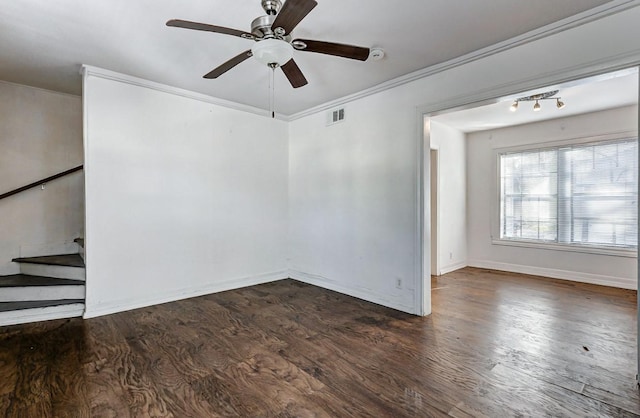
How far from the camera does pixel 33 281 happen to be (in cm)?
343

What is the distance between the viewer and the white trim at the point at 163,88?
3.30 meters

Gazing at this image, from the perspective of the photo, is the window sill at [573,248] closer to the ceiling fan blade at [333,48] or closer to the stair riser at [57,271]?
the ceiling fan blade at [333,48]

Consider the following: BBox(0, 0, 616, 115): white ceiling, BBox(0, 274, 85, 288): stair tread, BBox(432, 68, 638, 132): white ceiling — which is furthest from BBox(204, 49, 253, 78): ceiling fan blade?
BBox(0, 274, 85, 288): stair tread

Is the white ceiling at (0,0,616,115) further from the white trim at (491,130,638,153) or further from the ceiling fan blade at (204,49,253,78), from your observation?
the white trim at (491,130,638,153)

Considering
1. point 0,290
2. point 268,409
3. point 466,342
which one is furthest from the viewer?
point 0,290

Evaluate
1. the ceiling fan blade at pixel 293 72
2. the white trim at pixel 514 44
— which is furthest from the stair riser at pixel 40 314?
the white trim at pixel 514 44

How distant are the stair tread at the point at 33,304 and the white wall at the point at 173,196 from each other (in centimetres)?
26

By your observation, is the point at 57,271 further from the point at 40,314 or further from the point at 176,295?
the point at 176,295

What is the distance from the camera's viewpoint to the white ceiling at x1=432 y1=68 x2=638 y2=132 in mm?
3701

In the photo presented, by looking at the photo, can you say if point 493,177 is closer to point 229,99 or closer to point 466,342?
point 466,342

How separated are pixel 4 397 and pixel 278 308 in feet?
7.41

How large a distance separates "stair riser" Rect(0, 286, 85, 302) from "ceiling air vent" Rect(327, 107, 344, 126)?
3670mm

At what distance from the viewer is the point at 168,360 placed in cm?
245

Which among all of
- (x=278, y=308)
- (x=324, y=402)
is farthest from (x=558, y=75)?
(x=278, y=308)
